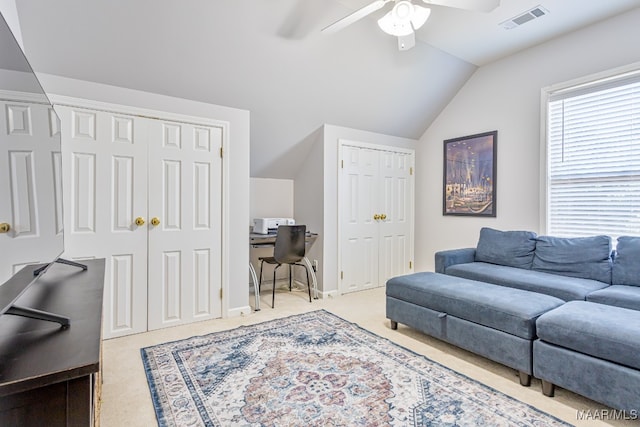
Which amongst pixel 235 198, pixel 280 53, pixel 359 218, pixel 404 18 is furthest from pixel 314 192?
pixel 404 18

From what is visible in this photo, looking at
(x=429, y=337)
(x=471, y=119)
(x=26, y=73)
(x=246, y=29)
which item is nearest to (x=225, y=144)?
(x=246, y=29)

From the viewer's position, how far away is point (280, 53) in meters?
3.00

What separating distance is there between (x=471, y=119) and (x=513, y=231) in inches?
60.5

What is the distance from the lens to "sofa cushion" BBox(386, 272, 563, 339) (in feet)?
6.92

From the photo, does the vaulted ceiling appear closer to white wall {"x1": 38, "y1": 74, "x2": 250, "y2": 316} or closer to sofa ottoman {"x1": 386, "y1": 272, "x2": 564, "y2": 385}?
white wall {"x1": 38, "y1": 74, "x2": 250, "y2": 316}

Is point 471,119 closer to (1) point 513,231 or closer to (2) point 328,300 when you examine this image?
(1) point 513,231

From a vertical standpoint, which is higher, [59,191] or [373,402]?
[59,191]

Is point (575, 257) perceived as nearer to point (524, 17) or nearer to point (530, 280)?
point (530, 280)

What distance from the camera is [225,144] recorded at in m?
3.23

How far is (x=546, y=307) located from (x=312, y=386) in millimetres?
1612

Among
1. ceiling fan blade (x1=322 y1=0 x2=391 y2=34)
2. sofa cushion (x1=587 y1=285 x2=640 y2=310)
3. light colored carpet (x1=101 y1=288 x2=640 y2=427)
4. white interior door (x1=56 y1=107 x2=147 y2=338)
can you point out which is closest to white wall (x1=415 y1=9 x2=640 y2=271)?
sofa cushion (x1=587 y1=285 x2=640 y2=310)

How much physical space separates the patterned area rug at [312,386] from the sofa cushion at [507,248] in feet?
5.42

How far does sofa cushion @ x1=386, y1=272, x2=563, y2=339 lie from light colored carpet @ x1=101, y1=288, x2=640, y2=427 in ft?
1.04

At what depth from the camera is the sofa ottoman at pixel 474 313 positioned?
2.08 metres
